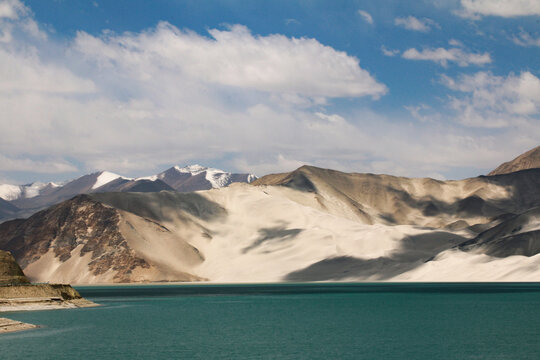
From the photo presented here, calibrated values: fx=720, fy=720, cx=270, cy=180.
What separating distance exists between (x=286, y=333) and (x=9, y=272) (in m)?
43.6

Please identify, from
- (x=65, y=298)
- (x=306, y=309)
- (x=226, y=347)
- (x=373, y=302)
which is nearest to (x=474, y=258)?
(x=373, y=302)

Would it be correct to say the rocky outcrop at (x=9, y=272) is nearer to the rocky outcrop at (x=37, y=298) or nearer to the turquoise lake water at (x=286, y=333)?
the rocky outcrop at (x=37, y=298)

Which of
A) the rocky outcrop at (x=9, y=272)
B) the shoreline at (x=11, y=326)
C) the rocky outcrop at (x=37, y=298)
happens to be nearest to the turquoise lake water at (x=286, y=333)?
the shoreline at (x=11, y=326)

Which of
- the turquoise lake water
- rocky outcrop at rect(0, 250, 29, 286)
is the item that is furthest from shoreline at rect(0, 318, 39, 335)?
rocky outcrop at rect(0, 250, 29, 286)

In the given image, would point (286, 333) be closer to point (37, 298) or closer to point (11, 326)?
point (11, 326)

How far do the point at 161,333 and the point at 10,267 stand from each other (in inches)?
1402

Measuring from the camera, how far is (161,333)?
6347cm

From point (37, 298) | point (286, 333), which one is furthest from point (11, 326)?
point (37, 298)

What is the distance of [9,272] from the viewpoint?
8994 centimetres

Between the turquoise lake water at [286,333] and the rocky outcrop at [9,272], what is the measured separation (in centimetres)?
506

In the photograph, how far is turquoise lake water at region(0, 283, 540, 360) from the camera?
164 ft

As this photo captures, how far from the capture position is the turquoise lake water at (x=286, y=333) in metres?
49.8

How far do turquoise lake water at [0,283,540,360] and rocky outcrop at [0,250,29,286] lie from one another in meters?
5.06

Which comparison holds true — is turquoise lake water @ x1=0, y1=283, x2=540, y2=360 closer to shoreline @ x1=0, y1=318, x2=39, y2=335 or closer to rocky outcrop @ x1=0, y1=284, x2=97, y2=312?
shoreline @ x1=0, y1=318, x2=39, y2=335
